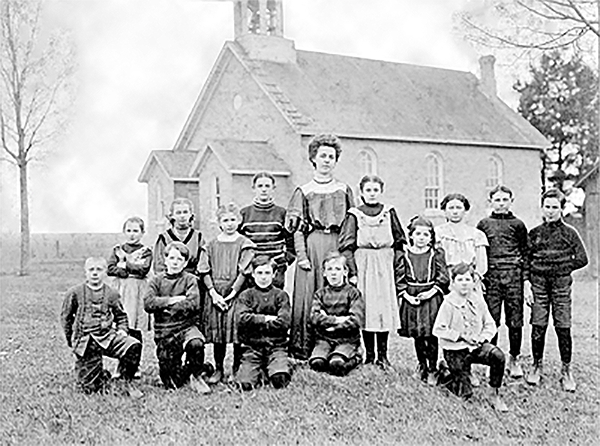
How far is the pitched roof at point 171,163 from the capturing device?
1686 cm

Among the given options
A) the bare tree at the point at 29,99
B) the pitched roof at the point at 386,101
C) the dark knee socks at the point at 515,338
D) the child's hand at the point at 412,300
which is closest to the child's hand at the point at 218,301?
the child's hand at the point at 412,300

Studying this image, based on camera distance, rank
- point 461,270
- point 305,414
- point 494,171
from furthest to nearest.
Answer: point 494,171, point 461,270, point 305,414

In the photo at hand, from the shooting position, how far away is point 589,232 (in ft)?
52.6

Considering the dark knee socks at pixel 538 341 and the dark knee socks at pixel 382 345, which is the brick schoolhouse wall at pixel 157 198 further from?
the dark knee socks at pixel 538 341

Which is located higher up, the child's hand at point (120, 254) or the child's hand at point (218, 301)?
the child's hand at point (120, 254)

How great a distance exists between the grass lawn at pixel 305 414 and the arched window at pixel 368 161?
38.0 ft

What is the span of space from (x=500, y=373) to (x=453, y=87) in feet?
52.6

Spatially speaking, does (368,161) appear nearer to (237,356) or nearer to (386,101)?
(386,101)

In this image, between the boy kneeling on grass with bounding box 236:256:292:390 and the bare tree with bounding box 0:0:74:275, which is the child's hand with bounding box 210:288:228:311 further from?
the bare tree with bounding box 0:0:74:275

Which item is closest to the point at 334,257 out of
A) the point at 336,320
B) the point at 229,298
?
the point at 336,320

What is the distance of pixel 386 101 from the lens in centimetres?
1788

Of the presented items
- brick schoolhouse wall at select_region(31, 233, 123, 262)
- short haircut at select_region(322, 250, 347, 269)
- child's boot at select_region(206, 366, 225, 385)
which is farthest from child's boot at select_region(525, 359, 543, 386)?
brick schoolhouse wall at select_region(31, 233, 123, 262)

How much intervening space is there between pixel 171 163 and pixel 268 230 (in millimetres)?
12187

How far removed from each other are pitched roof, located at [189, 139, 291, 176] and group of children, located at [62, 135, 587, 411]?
32.4ft
